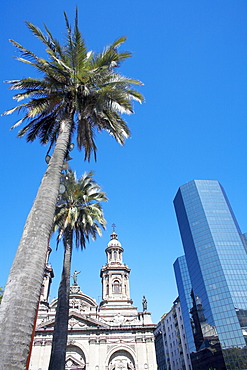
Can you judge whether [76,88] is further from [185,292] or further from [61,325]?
[185,292]

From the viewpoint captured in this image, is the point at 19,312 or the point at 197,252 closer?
the point at 19,312

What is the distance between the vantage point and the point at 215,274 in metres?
76.4

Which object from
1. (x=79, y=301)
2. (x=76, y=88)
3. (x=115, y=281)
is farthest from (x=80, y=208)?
(x=115, y=281)

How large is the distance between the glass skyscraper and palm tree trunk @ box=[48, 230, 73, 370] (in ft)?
229

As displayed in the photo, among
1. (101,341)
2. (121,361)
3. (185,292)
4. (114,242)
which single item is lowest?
(121,361)

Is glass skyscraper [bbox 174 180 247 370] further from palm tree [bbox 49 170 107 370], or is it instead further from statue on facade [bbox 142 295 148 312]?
palm tree [bbox 49 170 107 370]

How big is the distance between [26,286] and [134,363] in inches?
1674

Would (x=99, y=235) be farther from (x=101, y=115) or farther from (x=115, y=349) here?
(x=115, y=349)

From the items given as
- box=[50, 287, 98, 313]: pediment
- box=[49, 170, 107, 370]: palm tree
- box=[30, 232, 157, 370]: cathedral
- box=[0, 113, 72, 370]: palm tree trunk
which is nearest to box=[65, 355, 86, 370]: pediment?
box=[30, 232, 157, 370]: cathedral

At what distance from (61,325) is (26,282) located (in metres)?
9.03

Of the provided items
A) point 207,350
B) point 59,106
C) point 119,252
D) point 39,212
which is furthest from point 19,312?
point 207,350

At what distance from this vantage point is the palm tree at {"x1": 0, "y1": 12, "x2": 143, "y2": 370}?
655 cm

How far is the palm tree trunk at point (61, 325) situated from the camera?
12409 millimetres

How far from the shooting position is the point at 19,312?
216 inches
